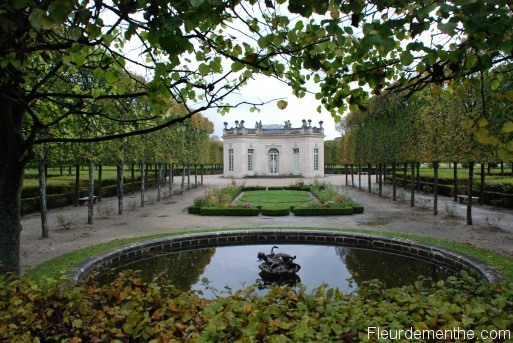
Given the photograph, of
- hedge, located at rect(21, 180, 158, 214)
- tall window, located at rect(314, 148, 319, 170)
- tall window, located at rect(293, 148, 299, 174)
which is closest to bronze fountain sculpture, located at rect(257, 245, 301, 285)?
hedge, located at rect(21, 180, 158, 214)

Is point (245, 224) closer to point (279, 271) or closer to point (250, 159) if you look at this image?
point (279, 271)

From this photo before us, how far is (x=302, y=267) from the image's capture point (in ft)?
28.1

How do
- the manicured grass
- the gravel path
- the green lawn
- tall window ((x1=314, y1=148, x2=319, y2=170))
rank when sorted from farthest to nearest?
tall window ((x1=314, y1=148, x2=319, y2=170))
the green lawn
the gravel path
the manicured grass

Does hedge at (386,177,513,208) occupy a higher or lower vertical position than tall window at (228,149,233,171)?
lower

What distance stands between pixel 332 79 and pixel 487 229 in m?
10.9

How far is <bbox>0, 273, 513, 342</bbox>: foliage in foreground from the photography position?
229cm

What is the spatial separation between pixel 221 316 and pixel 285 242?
28.2ft

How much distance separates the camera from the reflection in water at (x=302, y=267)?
7.58 meters

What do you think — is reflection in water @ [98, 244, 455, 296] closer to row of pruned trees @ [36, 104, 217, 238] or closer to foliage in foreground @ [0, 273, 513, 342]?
row of pruned trees @ [36, 104, 217, 238]

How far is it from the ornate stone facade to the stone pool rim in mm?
31048

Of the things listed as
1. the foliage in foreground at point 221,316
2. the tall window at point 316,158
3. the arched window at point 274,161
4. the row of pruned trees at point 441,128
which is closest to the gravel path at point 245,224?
the row of pruned trees at point 441,128

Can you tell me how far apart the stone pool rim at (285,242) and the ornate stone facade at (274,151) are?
102 ft

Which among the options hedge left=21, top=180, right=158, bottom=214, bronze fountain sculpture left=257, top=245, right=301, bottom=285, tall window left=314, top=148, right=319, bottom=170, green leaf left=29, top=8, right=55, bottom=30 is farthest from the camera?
tall window left=314, top=148, right=319, bottom=170

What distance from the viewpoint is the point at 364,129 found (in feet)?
86.3
